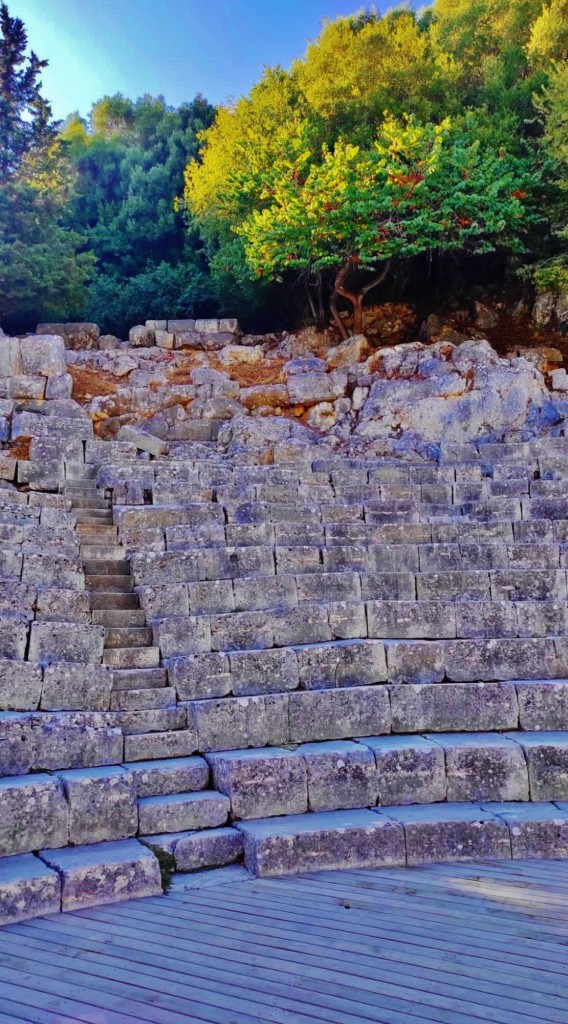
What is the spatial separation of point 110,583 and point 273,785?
3.59 m

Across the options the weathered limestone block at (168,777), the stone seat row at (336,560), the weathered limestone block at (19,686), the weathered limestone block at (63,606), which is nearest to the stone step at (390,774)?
the weathered limestone block at (168,777)

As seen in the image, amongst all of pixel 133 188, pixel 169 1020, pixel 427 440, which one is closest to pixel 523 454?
pixel 427 440

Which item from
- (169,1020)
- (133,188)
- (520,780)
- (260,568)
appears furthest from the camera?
(133,188)

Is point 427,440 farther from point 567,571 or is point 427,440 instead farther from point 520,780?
point 520,780

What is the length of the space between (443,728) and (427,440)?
10.1 metres

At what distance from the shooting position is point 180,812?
517cm

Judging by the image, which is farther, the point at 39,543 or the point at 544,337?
the point at 544,337

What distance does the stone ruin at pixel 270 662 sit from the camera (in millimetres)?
4961

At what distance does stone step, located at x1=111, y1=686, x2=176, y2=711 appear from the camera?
629 cm

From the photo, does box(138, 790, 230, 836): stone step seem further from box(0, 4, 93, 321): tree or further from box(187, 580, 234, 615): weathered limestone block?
box(0, 4, 93, 321): tree

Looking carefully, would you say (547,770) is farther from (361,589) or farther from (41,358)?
(41,358)

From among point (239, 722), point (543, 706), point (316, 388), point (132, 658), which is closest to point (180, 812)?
point (239, 722)

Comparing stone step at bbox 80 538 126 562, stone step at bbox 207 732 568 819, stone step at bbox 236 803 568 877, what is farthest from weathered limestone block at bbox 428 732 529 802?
stone step at bbox 80 538 126 562

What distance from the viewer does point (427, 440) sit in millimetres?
15906
